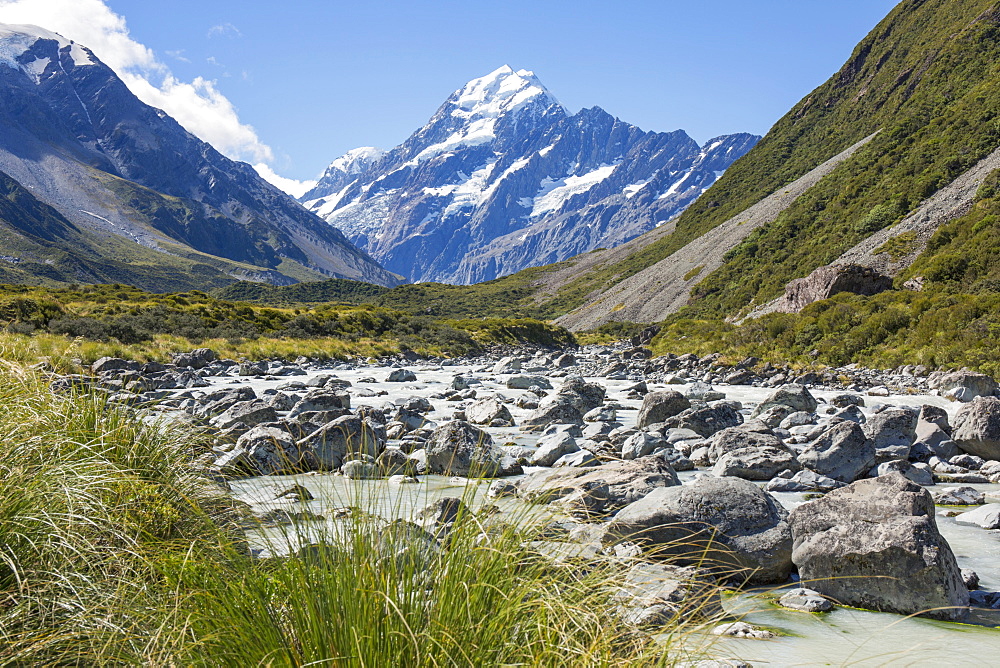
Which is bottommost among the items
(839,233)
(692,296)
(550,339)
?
(550,339)

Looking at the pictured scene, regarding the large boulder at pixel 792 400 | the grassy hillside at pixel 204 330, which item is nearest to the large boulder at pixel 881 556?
the large boulder at pixel 792 400

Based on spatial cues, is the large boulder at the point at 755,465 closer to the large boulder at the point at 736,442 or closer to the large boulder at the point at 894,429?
the large boulder at the point at 736,442

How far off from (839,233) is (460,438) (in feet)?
147

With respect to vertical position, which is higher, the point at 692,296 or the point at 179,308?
the point at 692,296

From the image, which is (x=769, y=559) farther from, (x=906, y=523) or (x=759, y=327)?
(x=759, y=327)

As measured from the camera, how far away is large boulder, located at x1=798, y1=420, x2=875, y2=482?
7574mm

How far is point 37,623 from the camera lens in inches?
87.2

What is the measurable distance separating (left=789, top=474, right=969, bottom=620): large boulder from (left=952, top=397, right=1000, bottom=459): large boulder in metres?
4.98

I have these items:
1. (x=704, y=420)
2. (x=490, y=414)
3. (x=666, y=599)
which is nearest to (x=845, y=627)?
(x=666, y=599)

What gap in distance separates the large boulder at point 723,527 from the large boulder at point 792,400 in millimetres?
9430

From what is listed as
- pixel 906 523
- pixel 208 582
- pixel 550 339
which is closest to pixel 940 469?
pixel 906 523

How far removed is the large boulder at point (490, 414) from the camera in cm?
1284

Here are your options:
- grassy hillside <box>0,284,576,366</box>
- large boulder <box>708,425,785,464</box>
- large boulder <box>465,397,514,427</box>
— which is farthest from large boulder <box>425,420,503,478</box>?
grassy hillside <box>0,284,576,366</box>

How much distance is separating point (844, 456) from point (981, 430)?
2502mm
